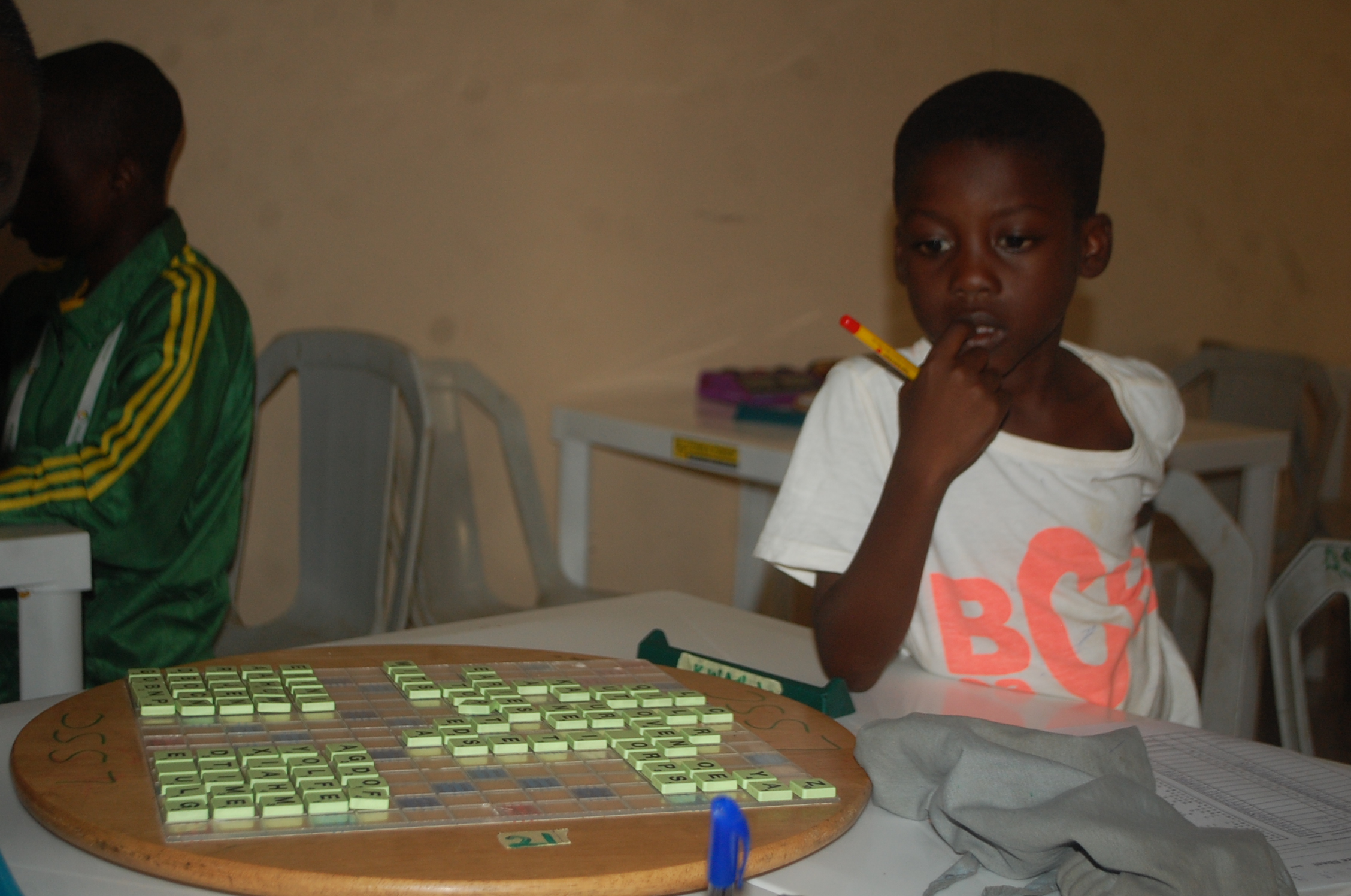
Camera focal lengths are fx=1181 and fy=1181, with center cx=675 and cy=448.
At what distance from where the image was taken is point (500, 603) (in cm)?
221

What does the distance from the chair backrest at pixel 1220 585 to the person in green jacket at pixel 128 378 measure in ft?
4.32

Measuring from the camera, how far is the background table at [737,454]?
2123 mm

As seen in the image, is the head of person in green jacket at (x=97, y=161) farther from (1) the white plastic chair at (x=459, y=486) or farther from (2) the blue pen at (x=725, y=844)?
(2) the blue pen at (x=725, y=844)

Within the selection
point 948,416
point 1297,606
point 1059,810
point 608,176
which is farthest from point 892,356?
point 608,176

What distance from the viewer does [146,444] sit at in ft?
5.07

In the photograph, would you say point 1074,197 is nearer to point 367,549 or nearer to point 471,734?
point 471,734

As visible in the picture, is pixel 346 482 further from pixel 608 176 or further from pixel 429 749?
pixel 429 749

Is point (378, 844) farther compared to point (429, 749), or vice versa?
point (429, 749)

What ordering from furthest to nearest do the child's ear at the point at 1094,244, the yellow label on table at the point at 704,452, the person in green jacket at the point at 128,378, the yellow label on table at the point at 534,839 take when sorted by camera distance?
the yellow label on table at the point at 704,452 → the person in green jacket at the point at 128,378 → the child's ear at the point at 1094,244 → the yellow label on table at the point at 534,839

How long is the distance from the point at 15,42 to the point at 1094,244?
0.97 meters

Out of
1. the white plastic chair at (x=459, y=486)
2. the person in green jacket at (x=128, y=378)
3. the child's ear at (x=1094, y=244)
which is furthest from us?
the white plastic chair at (x=459, y=486)

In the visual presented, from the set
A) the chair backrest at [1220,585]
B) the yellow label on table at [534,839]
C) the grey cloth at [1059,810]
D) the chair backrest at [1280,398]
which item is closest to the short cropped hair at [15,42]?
the yellow label on table at [534,839]

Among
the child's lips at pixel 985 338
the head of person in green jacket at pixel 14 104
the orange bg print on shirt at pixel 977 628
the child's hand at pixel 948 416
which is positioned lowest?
the orange bg print on shirt at pixel 977 628

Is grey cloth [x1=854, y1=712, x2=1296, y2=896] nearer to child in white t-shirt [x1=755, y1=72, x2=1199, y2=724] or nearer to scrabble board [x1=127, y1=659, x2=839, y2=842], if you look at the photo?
scrabble board [x1=127, y1=659, x2=839, y2=842]
